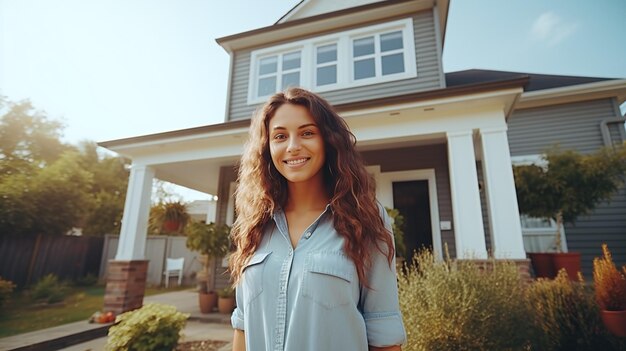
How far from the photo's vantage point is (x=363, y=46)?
6.51m

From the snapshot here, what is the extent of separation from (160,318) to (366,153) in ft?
15.6

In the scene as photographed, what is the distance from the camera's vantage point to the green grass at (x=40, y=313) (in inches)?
189

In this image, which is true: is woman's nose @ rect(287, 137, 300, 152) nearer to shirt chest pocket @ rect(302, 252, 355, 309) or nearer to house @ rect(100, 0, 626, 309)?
shirt chest pocket @ rect(302, 252, 355, 309)

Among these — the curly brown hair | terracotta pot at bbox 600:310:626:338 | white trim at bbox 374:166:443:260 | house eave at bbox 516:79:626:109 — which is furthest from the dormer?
the curly brown hair

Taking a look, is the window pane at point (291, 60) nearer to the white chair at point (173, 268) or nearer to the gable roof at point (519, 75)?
the gable roof at point (519, 75)

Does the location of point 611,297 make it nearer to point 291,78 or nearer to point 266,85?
point 291,78

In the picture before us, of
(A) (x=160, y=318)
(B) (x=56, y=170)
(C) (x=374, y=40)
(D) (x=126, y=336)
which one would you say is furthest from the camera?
(B) (x=56, y=170)

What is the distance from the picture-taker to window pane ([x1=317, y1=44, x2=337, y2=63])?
6.76 metres

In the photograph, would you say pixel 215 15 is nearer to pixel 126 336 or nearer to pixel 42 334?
pixel 126 336

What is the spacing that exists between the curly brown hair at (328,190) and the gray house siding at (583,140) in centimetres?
738

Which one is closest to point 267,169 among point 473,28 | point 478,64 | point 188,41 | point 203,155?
point 203,155

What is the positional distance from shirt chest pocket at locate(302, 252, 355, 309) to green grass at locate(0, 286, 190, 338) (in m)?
5.96

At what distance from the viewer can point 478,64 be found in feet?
33.5

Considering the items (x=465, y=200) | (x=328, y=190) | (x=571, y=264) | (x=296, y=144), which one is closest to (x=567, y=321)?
(x=465, y=200)
